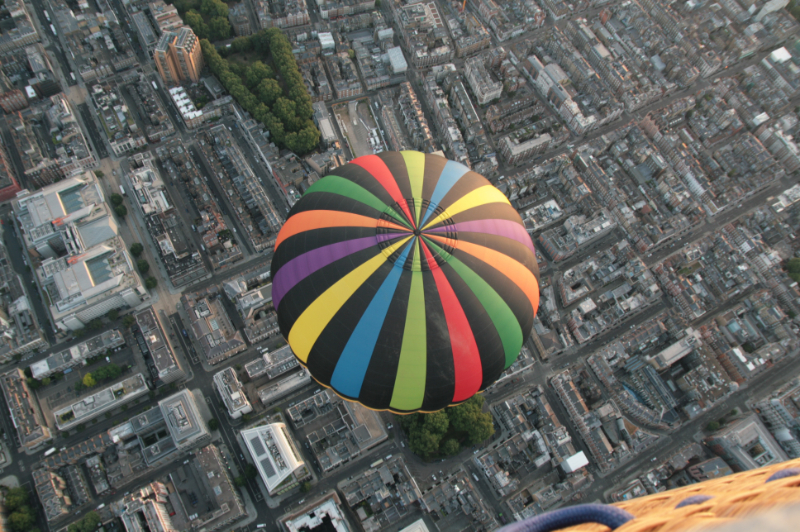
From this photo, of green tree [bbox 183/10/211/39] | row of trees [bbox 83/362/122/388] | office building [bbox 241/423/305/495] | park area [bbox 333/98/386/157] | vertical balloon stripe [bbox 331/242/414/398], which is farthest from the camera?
green tree [bbox 183/10/211/39]

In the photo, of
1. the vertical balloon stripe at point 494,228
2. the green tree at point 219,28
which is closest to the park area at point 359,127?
the green tree at point 219,28

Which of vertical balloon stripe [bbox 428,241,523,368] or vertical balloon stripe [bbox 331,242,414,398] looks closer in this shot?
vertical balloon stripe [bbox 331,242,414,398]

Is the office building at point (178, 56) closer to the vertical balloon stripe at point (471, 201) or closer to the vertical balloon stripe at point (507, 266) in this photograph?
the vertical balloon stripe at point (471, 201)

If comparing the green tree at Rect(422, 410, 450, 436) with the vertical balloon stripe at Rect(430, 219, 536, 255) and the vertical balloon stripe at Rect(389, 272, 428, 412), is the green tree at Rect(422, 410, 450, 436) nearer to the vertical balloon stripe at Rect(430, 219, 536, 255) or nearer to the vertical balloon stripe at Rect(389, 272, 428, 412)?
the vertical balloon stripe at Rect(389, 272, 428, 412)

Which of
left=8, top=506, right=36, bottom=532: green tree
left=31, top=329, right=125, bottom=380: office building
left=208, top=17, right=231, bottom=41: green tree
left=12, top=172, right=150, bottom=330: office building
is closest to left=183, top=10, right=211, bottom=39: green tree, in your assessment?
left=208, top=17, right=231, bottom=41: green tree

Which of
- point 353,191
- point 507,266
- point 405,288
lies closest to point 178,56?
point 353,191

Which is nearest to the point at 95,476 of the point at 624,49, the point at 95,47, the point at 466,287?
the point at 466,287

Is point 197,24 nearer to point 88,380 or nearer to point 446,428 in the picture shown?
point 88,380
